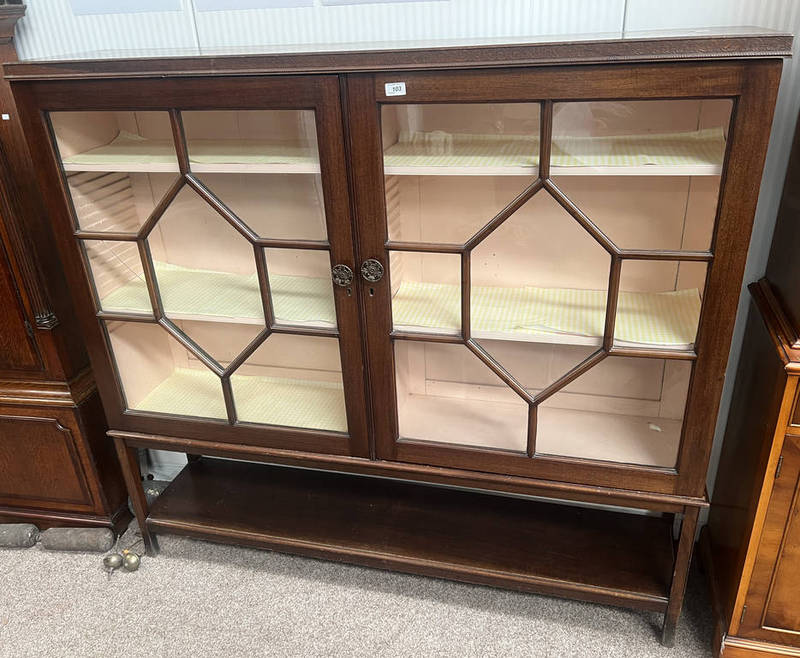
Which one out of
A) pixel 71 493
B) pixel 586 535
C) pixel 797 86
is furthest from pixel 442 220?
pixel 71 493

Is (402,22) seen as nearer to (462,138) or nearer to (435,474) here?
(462,138)

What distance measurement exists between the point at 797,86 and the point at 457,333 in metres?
0.77

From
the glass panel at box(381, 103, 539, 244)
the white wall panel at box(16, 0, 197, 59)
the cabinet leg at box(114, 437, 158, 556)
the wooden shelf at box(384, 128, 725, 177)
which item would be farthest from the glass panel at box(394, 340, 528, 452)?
the white wall panel at box(16, 0, 197, 59)

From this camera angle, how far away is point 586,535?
1530 millimetres

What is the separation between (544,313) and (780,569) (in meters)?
0.66

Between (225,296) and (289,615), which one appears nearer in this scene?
(225,296)

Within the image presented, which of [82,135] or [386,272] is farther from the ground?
[82,135]

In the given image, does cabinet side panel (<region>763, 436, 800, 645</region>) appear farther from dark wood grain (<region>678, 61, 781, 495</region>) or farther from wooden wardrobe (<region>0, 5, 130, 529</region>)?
wooden wardrobe (<region>0, 5, 130, 529</region>)

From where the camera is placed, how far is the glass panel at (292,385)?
1.37m

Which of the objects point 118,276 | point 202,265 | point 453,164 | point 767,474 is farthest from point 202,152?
point 767,474

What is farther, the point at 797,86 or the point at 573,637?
the point at 573,637

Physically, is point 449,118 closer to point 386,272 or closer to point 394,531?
point 386,272

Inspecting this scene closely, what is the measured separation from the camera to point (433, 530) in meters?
1.56

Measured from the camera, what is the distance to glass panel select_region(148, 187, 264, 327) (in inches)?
50.8
